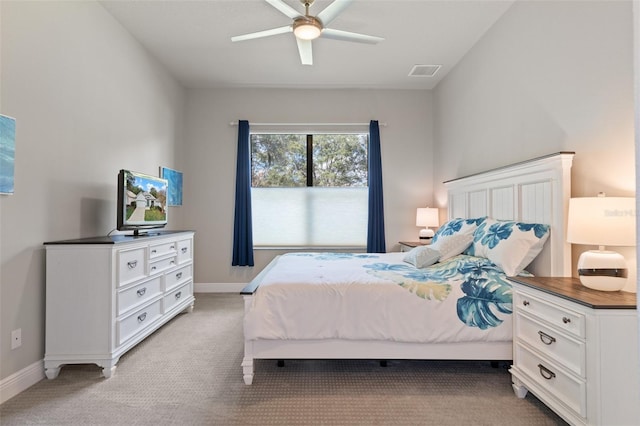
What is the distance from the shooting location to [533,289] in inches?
69.5

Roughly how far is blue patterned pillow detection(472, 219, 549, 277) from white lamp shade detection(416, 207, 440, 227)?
5.50ft

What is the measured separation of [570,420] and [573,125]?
1.77m

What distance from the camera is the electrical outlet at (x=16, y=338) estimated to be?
6.41 feet

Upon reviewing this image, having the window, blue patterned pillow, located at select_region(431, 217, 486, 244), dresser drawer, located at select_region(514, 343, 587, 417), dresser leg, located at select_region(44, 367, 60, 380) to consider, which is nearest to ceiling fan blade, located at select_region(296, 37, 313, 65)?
the window

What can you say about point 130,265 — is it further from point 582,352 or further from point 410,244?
point 410,244

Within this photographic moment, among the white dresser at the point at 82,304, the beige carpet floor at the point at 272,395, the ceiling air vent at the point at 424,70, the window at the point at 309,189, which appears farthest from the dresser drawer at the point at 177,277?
the ceiling air vent at the point at 424,70

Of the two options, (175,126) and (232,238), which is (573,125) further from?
(175,126)

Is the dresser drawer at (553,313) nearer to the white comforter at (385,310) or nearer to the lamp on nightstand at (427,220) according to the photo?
the white comforter at (385,310)

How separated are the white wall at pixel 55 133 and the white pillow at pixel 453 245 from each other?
295 cm

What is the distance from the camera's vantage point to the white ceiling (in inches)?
111

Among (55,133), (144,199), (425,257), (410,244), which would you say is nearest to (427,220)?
(410,244)

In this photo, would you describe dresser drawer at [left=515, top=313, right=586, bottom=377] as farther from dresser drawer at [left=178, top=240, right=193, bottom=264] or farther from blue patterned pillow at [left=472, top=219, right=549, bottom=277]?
dresser drawer at [left=178, top=240, right=193, bottom=264]

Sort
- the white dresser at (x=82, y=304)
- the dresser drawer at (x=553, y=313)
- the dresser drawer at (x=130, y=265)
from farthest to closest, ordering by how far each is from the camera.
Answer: the dresser drawer at (x=130, y=265), the white dresser at (x=82, y=304), the dresser drawer at (x=553, y=313)

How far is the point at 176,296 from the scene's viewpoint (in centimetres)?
325
